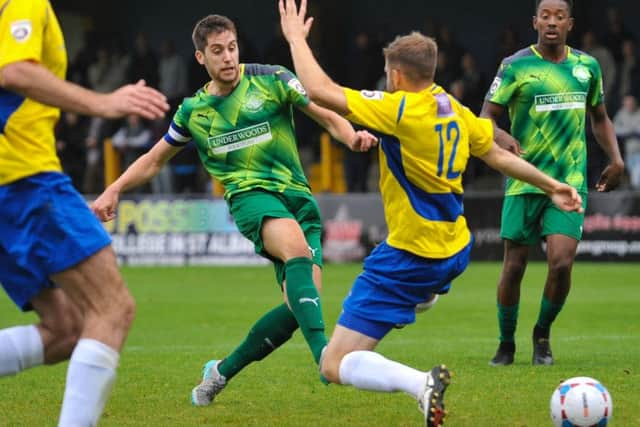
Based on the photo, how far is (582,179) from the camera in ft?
30.0

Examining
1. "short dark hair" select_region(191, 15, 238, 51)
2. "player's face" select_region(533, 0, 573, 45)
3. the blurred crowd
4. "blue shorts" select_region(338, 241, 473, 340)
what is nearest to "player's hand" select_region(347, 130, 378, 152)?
"blue shorts" select_region(338, 241, 473, 340)

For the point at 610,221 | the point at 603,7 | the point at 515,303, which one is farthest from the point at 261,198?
the point at 603,7

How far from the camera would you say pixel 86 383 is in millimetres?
5535

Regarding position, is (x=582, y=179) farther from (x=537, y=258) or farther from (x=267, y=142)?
(x=537, y=258)

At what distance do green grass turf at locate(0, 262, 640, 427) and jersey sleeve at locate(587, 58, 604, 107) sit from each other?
183 centimetres

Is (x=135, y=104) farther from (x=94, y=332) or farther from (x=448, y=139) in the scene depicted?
(x=448, y=139)

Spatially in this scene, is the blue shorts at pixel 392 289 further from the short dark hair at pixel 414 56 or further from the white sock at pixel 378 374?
the short dark hair at pixel 414 56

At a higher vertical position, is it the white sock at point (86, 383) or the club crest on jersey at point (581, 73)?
the club crest on jersey at point (581, 73)

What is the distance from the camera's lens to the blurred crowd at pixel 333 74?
19766 millimetres

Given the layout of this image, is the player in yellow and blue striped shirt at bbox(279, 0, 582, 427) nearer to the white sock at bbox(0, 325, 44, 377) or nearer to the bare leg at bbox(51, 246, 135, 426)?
the bare leg at bbox(51, 246, 135, 426)

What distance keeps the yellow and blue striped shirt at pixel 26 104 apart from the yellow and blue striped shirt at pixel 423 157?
58.1 inches

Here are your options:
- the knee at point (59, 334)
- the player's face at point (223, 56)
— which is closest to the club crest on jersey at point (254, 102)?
the player's face at point (223, 56)

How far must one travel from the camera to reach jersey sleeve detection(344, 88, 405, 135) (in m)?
6.37

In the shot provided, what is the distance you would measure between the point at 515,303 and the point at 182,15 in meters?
18.0
